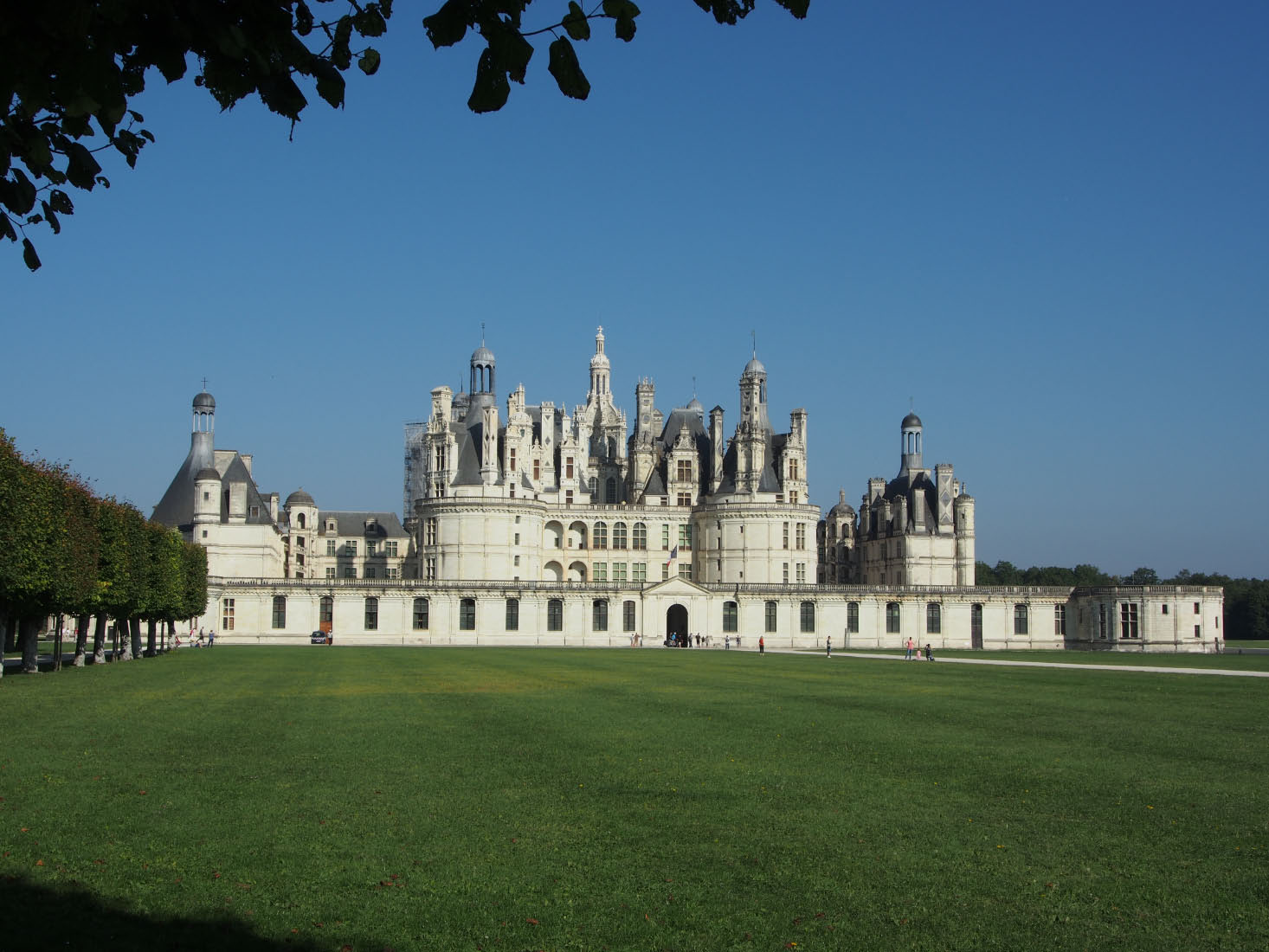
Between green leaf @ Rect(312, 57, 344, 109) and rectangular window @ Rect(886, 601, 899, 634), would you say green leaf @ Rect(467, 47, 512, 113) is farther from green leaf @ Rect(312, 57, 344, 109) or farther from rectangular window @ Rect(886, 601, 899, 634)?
rectangular window @ Rect(886, 601, 899, 634)

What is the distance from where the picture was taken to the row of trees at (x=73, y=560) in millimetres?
36469

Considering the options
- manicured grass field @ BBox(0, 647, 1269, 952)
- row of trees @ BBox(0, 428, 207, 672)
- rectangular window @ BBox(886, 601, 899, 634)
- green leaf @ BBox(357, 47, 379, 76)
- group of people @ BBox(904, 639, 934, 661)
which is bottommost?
group of people @ BBox(904, 639, 934, 661)

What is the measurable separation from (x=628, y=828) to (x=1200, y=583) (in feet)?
455

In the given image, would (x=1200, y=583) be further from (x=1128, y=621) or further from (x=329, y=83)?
(x=329, y=83)

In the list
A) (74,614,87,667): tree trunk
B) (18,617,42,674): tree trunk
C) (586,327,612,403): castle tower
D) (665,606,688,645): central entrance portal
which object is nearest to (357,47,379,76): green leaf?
(18,617,42,674): tree trunk

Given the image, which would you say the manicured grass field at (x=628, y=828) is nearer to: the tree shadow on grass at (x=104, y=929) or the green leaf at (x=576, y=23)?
the tree shadow on grass at (x=104, y=929)

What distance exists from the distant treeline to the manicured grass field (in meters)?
95.0

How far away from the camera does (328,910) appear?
34.3ft

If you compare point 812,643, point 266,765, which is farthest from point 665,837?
point 812,643

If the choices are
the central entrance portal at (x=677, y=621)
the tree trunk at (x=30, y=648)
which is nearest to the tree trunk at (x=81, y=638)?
the tree trunk at (x=30, y=648)

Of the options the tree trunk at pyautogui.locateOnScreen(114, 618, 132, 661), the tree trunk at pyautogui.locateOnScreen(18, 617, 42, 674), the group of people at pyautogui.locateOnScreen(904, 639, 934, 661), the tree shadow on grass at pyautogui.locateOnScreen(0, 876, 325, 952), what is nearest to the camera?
the tree shadow on grass at pyautogui.locateOnScreen(0, 876, 325, 952)

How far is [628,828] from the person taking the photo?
13711mm

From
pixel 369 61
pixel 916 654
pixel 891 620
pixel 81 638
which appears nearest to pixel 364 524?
pixel 891 620

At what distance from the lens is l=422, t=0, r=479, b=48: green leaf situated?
5301 mm
